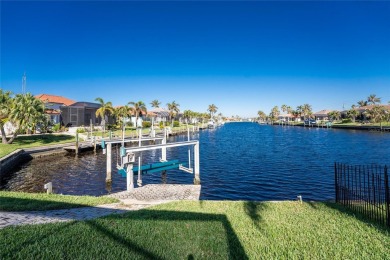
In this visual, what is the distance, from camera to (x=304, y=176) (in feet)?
77.8

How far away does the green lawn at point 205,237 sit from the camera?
5.89 meters

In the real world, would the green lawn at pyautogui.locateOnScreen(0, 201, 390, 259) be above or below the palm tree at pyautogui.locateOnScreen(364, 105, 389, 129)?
below

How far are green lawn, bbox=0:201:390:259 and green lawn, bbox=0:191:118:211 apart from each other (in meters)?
2.79

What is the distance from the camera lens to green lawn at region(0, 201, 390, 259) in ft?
19.3

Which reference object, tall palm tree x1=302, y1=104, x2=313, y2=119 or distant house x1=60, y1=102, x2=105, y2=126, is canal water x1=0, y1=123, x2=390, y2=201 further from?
tall palm tree x1=302, y1=104, x2=313, y2=119

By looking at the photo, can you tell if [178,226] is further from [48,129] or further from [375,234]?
[48,129]

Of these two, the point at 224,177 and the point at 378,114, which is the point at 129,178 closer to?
the point at 224,177

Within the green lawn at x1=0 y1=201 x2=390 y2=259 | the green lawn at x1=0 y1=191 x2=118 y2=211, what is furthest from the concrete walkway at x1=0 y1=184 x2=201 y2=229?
the green lawn at x1=0 y1=201 x2=390 y2=259

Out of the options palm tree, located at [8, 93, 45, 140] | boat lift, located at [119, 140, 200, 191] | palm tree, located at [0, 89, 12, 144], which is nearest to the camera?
boat lift, located at [119, 140, 200, 191]

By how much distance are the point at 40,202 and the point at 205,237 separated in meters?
8.03

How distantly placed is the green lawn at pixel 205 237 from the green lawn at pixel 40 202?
2787mm

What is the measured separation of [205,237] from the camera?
6.95 m

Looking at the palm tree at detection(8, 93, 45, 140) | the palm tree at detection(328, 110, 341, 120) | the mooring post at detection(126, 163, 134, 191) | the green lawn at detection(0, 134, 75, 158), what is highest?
the palm tree at detection(328, 110, 341, 120)

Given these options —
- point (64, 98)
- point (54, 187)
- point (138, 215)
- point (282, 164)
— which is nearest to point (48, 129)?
point (64, 98)
